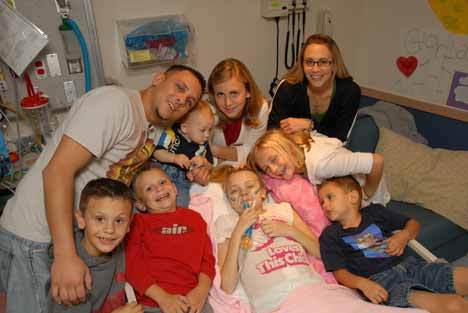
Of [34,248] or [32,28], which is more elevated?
[32,28]

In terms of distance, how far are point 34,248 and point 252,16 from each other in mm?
2088

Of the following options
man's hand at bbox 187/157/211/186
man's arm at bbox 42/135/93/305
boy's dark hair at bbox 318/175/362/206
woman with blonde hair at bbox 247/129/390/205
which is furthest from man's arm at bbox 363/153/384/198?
man's arm at bbox 42/135/93/305

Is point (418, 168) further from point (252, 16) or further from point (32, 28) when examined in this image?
point (32, 28)

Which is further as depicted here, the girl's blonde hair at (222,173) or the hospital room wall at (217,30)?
the hospital room wall at (217,30)

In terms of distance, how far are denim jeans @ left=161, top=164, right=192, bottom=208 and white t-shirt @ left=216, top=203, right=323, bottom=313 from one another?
309 millimetres

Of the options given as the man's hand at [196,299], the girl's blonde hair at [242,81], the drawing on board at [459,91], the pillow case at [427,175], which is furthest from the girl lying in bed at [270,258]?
the drawing on board at [459,91]

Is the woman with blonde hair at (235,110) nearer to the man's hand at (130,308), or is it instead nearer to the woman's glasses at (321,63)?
the woman's glasses at (321,63)

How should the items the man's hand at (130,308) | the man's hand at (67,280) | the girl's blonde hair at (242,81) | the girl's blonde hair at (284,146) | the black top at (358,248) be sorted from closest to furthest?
the man's hand at (67,280) < the man's hand at (130,308) < the black top at (358,248) < the girl's blonde hair at (284,146) < the girl's blonde hair at (242,81)

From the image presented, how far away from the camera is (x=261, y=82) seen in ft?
9.74

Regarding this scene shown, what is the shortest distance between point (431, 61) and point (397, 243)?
1.80m

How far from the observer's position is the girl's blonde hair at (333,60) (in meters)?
2.05

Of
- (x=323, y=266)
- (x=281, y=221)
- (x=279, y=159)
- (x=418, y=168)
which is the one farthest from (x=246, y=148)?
(x=418, y=168)

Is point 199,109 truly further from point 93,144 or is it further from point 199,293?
point 199,293

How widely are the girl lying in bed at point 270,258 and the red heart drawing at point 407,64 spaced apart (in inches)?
74.2
